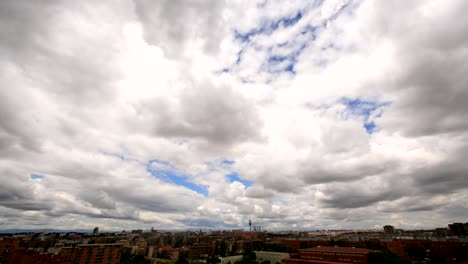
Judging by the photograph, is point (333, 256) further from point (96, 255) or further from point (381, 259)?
point (96, 255)

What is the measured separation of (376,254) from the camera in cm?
9062

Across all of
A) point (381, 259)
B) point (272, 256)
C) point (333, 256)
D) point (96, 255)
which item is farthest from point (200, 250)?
point (381, 259)

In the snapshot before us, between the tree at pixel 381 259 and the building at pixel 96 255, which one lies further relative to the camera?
the building at pixel 96 255

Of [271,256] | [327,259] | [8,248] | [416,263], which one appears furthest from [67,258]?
[416,263]

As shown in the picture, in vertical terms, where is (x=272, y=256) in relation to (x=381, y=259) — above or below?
below

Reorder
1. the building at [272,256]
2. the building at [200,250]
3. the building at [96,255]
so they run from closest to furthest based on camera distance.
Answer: the building at [96,255] < the building at [272,256] < the building at [200,250]

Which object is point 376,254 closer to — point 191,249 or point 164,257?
point 191,249

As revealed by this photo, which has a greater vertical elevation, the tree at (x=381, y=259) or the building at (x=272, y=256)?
the tree at (x=381, y=259)

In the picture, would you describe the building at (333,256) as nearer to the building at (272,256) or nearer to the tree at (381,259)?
the tree at (381,259)

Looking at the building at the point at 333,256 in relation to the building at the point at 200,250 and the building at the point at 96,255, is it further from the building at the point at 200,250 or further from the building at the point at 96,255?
the building at the point at 96,255

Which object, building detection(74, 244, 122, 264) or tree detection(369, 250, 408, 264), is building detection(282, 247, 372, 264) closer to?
tree detection(369, 250, 408, 264)

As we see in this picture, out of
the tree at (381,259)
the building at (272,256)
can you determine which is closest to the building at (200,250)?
the building at (272,256)

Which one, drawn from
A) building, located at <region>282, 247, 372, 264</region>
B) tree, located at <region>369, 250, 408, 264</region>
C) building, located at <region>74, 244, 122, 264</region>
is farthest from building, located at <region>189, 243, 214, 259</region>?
tree, located at <region>369, 250, 408, 264</region>

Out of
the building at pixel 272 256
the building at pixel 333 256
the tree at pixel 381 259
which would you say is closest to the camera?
the tree at pixel 381 259
